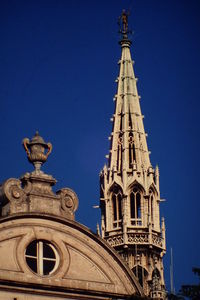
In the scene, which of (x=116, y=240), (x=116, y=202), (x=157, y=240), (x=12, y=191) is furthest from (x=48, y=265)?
(x=116, y=202)

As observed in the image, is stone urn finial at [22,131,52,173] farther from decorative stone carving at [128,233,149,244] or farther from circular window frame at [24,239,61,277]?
decorative stone carving at [128,233,149,244]

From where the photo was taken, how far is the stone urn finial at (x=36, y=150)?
Result: 5362cm

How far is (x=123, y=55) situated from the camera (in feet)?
305

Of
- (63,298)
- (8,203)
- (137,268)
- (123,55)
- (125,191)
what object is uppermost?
(123,55)

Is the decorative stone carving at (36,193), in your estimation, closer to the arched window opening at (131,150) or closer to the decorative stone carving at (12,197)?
the decorative stone carving at (12,197)

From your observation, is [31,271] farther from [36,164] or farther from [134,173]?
[134,173]

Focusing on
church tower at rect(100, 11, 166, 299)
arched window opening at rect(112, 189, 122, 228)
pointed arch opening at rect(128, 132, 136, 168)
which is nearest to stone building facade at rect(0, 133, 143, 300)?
church tower at rect(100, 11, 166, 299)

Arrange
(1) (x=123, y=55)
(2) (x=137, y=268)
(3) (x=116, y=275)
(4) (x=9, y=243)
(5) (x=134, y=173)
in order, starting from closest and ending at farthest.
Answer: (4) (x=9, y=243) < (3) (x=116, y=275) < (2) (x=137, y=268) < (5) (x=134, y=173) < (1) (x=123, y=55)

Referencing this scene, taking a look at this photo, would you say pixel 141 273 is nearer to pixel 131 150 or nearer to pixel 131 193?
Answer: pixel 131 193

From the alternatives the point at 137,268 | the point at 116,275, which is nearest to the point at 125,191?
the point at 137,268

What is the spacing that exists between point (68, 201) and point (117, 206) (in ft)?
105

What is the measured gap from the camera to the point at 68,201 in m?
53.4

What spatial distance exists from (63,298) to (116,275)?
3.30 meters

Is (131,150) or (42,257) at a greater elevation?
(131,150)
